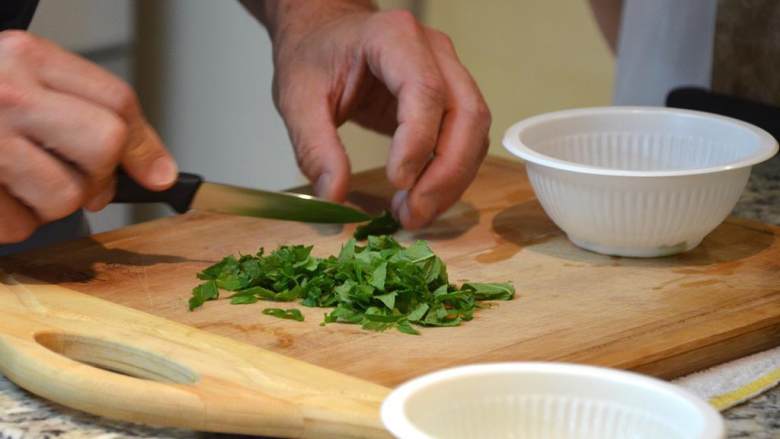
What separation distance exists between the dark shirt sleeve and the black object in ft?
3.25

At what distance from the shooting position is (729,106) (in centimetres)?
182

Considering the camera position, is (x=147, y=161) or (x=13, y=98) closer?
(x=13, y=98)

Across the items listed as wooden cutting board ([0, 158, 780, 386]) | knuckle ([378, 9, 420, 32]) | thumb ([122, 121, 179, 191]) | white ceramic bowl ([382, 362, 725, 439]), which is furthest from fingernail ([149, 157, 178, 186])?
white ceramic bowl ([382, 362, 725, 439])

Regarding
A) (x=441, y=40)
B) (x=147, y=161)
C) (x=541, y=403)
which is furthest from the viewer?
(x=441, y=40)

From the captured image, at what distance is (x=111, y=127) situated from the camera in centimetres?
120

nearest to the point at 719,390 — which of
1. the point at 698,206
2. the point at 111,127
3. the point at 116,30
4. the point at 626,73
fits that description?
the point at 698,206

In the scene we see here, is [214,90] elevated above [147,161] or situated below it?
below

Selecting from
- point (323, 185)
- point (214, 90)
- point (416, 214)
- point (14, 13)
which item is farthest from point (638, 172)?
point (214, 90)

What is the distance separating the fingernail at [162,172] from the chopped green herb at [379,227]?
10.1 inches

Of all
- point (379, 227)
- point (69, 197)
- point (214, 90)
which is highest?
point (69, 197)

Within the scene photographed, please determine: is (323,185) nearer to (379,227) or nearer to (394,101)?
(379,227)

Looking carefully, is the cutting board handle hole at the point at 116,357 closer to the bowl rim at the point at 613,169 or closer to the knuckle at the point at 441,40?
the bowl rim at the point at 613,169

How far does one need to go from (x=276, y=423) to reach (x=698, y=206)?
59cm

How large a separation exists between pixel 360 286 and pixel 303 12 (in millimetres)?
649
